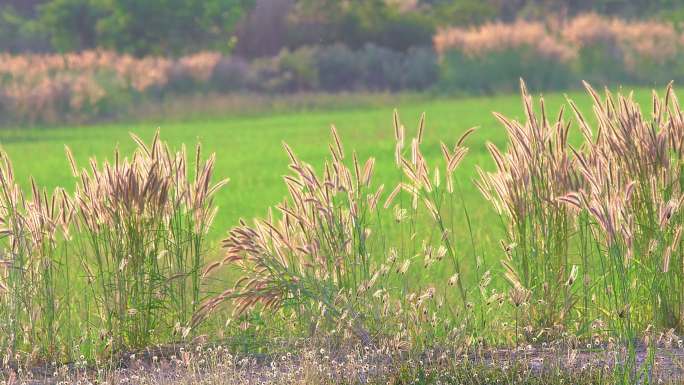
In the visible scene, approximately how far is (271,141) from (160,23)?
16.9m

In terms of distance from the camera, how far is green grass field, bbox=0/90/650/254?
11711mm

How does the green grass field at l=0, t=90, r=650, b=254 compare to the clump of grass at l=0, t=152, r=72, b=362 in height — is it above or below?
below

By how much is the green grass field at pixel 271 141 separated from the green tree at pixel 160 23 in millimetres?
9944

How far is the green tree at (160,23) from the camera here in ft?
109

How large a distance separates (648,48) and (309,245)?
24.3 m

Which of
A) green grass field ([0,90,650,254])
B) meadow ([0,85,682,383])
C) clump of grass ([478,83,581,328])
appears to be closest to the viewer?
meadow ([0,85,682,383])

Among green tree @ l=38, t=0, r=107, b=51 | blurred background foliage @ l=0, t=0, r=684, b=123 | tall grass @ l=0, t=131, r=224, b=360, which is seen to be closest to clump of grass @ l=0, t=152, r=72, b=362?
tall grass @ l=0, t=131, r=224, b=360

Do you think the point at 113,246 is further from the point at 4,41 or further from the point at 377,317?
the point at 4,41

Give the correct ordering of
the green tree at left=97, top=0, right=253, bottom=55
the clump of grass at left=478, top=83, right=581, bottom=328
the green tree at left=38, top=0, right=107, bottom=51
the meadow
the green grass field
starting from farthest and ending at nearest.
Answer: the green tree at left=38, top=0, right=107, bottom=51
the green tree at left=97, top=0, right=253, bottom=55
the green grass field
the clump of grass at left=478, top=83, right=581, bottom=328
the meadow

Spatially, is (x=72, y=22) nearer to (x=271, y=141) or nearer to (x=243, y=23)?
(x=243, y=23)

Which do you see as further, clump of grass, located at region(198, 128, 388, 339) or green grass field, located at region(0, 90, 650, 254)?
green grass field, located at region(0, 90, 650, 254)

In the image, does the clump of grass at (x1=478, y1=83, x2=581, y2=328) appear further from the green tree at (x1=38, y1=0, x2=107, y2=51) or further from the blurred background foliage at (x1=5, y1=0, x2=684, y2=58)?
the green tree at (x1=38, y1=0, x2=107, y2=51)

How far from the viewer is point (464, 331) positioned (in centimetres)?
449

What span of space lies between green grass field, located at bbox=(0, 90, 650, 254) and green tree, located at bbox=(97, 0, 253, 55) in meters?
9.94
